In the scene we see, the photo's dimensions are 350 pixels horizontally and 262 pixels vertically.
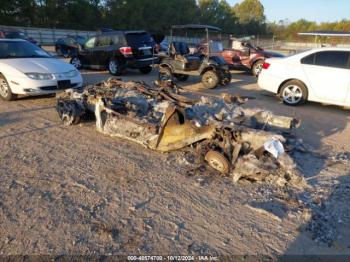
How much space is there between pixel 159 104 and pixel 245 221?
10.0 feet

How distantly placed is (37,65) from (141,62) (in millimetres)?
5426

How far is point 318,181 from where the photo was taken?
4.21m

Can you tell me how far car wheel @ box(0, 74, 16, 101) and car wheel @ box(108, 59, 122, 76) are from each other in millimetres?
5472

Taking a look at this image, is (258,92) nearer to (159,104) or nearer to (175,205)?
(159,104)

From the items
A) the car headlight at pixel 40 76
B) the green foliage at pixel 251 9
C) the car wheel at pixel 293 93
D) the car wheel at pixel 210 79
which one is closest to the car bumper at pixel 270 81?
the car wheel at pixel 293 93

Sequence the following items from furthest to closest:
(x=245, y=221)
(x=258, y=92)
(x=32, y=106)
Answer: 1. (x=258, y=92)
2. (x=32, y=106)
3. (x=245, y=221)

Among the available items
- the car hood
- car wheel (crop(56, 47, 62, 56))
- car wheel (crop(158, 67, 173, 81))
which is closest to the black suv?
car wheel (crop(158, 67, 173, 81))

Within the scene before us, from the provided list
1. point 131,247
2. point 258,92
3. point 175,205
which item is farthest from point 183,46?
point 131,247

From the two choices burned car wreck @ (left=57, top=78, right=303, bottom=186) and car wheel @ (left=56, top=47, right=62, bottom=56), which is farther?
car wheel @ (left=56, top=47, right=62, bottom=56)

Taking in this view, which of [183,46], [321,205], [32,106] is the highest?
[183,46]

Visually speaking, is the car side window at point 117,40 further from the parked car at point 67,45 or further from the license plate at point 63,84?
the parked car at point 67,45

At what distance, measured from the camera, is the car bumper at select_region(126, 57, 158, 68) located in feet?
39.9

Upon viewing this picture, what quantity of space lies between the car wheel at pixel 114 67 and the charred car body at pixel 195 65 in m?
1.91

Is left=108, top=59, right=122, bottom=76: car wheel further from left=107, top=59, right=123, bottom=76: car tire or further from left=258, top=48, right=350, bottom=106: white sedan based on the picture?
left=258, top=48, right=350, bottom=106: white sedan
